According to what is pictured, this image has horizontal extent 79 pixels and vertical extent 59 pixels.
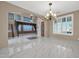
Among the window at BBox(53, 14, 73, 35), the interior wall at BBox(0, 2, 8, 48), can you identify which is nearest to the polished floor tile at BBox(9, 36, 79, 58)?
the interior wall at BBox(0, 2, 8, 48)

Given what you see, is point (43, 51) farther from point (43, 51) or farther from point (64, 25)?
point (64, 25)

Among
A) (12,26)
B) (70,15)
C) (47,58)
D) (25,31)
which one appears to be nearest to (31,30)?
(25,31)

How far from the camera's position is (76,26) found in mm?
8750

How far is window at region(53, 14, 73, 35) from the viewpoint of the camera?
9611 mm

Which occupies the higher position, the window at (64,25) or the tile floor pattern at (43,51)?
the window at (64,25)

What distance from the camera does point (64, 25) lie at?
10.7 metres

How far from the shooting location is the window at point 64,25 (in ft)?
31.5

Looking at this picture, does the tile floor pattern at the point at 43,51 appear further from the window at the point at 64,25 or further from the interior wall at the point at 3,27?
the window at the point at 64,25

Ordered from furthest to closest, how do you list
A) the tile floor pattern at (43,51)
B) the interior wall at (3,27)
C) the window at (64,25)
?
1. the window at (64,25)
2. the interior wall at (3,27)
3. the tile floor pattern at (43,51)

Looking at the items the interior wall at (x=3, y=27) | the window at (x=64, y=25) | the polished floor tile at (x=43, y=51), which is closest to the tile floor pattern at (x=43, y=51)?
the polished floor tile at (x=43, y=51)

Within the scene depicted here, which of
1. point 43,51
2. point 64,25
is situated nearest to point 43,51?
point 43,51

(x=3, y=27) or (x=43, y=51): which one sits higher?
(x=3, y=27)

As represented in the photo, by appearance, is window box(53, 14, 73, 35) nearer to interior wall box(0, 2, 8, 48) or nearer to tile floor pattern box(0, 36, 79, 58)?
tile floor pattern box(0, 36, 79, 58)

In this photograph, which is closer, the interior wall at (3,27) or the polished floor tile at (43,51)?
the polished floor tile at (43,51)
